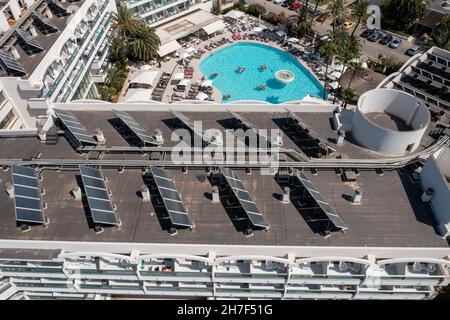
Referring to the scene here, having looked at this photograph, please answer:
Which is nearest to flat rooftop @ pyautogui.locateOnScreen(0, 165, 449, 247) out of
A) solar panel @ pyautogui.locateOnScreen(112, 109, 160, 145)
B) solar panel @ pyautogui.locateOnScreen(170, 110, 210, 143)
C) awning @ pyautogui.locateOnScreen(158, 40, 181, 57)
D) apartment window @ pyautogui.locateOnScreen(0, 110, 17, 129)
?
solar panel @ pyautogui.locateOnScreen(112, 109, 160, 145)

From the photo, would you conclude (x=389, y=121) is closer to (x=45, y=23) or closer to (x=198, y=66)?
(x=198, y=66)

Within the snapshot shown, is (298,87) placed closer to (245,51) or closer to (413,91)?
(245,51)

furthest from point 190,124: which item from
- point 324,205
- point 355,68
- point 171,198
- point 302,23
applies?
point 302,23

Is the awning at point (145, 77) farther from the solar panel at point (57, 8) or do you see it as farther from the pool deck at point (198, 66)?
the solar panel at point (57, 8)

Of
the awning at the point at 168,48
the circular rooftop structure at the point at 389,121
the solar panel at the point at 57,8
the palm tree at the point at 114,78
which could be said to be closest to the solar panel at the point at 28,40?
the solar panel at the point at 57,8
